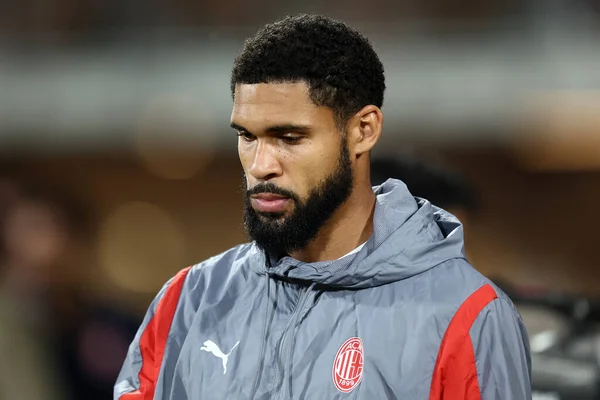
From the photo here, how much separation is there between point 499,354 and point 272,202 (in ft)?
1.44

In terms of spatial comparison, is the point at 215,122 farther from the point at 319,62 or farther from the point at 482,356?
the point at 482,356

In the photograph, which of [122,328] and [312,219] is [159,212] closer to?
[122,328]

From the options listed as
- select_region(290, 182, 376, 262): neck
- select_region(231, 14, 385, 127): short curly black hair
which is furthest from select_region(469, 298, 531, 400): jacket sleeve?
select_region(231, 14, 385, 127): short curly black hair

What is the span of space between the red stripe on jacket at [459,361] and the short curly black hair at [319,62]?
372 mm

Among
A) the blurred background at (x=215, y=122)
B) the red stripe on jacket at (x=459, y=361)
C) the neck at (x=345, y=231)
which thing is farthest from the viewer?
the blurred background at (x=215, y=122)

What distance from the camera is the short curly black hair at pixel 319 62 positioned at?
1.46 m

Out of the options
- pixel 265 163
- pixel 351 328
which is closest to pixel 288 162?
pixel 265 163

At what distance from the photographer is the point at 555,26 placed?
4703 millimetres

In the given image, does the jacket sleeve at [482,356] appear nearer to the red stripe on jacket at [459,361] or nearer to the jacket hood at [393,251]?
the red stripe on jacket at [459,361]

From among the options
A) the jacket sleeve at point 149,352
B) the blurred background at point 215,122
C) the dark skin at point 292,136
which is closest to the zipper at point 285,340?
the dark skin at point 292,136

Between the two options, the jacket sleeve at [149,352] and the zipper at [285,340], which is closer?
the zipper at [285,340]

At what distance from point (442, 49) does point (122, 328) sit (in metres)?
2.41

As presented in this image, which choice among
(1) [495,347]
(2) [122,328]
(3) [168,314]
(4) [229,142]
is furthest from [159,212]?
(1) [495,347]

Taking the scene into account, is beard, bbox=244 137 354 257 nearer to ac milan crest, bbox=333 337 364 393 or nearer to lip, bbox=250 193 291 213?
lip, bbox=250 193 291 213
